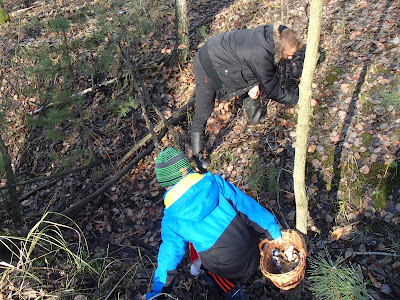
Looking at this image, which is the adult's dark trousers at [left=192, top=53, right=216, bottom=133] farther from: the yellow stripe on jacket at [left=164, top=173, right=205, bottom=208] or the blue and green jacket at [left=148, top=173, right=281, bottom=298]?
the yellow stripe on jacket at [left=164, top=173, right=205, bottom=208]

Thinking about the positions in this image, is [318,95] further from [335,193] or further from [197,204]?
[197,204]

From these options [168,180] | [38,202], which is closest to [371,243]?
[168,180]

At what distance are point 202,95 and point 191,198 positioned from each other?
8.26ft

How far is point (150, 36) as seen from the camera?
831 cm

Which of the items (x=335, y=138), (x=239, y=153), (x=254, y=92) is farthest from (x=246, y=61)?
(x=335, y=138)

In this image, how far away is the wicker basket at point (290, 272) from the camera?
2.67 metres

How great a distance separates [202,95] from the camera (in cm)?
477

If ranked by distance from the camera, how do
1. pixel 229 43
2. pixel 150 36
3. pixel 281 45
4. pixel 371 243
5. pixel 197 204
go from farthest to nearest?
pixel 150 36 → pixel 229 43 → pixel 281 45 → pixel 371 243 → pixel 197 204

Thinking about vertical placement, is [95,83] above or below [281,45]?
below

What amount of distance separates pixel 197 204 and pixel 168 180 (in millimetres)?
323

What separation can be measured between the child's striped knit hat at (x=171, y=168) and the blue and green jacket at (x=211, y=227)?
0.24 ft

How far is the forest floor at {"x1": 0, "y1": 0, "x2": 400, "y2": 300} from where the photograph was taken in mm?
3506

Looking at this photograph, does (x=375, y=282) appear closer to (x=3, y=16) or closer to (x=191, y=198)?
(x=191, y=198)

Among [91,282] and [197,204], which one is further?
[91,282]
